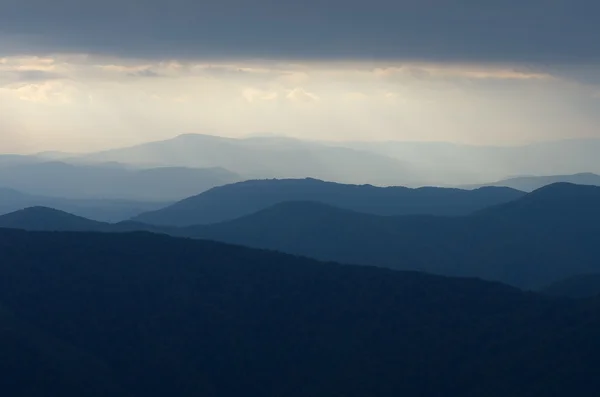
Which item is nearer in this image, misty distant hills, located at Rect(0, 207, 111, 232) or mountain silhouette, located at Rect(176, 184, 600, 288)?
misty distant hills, located at Rect(0, 207, 111, 232)

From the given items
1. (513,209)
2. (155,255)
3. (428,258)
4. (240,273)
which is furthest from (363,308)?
(513,209)

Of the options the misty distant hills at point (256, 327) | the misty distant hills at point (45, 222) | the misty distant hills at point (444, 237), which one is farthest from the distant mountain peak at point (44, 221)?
the misty distant hills at point (256, 327)

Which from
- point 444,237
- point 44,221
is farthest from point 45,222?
point 444,237

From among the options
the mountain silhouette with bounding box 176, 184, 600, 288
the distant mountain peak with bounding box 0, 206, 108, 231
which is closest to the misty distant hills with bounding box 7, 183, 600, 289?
the mountain silhouette with bounding box 176, 184, 600, 288

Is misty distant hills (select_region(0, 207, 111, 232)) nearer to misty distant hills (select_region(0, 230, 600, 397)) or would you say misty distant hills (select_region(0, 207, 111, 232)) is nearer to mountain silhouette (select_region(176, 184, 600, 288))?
mountain silhouette (select_region(176, 184, 600, 288))

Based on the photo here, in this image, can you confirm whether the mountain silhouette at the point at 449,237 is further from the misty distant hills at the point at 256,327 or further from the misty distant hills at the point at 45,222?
the misty distant hills at the point at 256,327
